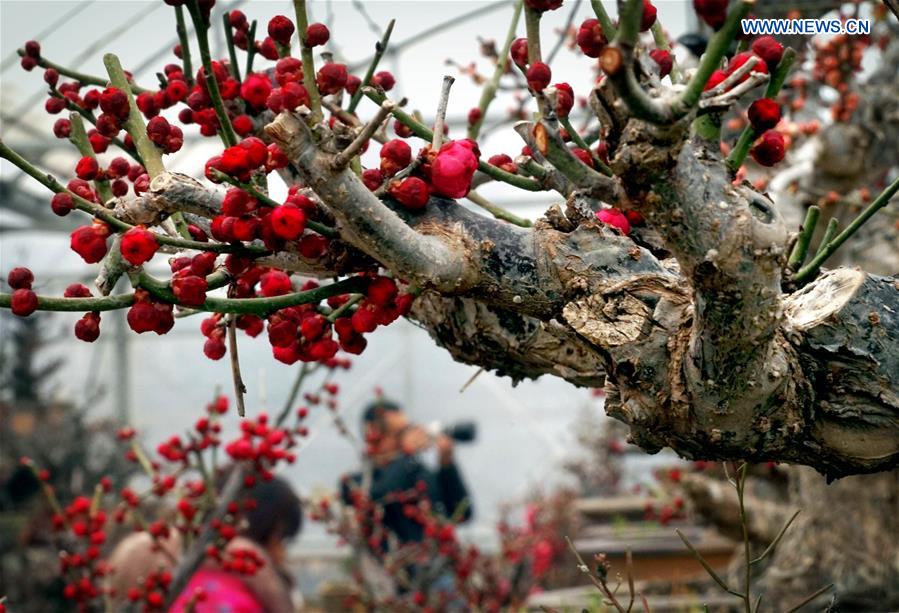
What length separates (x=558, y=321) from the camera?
3.98 ft

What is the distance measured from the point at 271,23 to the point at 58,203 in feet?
1.08

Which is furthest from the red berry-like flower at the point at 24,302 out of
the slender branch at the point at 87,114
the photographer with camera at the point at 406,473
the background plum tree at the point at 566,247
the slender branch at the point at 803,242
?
the photographer with camera at the point at 406,473

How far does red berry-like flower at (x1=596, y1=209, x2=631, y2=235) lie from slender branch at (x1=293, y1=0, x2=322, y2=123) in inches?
19.2

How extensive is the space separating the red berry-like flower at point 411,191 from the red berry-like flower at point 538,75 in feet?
0.56

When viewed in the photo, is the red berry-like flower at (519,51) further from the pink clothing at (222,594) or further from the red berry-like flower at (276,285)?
the pink clothing at (222,594)

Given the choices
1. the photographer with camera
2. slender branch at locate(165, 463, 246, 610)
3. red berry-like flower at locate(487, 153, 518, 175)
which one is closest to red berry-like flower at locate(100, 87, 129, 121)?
red berry-like flower at locate(487, 153, 518, 175)

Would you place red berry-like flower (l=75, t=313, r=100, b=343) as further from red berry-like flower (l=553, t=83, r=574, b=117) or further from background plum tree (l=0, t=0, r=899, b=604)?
red berry-like flower (l=553, t=83, r=574, b=117)

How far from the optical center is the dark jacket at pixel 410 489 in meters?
5.33

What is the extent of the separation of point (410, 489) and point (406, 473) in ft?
0.82

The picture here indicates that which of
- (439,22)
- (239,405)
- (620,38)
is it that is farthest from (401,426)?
(620,38)

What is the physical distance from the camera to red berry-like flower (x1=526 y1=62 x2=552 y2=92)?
111 cm

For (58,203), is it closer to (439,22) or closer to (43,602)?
(43,602)

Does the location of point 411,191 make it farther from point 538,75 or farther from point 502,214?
point 502,214

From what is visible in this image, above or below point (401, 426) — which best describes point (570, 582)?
below
